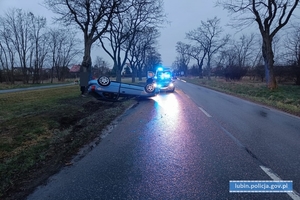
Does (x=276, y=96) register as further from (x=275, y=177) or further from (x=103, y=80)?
(x=275, y=177)

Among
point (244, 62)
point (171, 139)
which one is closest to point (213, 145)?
point (171, 139)

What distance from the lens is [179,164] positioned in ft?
13.2

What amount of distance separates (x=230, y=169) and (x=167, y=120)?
4393 mm

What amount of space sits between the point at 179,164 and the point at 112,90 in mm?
9548

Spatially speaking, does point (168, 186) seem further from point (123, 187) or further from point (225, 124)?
point (225, 124)

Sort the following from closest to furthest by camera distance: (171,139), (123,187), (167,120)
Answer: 1. (123,187)
2. (171,139)
3. (167,120)

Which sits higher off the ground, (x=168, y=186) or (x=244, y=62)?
(x=244, y=62)

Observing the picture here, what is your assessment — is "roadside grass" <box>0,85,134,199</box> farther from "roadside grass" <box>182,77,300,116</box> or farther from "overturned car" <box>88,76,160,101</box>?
"roadside grass" <box>182,77,300,116</box>

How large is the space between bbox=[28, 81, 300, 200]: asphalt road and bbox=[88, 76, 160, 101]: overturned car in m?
6.19

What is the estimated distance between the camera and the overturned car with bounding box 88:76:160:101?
488 inches

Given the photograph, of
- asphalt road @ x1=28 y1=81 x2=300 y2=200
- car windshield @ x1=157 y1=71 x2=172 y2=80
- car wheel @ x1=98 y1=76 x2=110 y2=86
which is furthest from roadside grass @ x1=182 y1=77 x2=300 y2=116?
car wheel @ x1=98 y1=76 x2=110 y2=86

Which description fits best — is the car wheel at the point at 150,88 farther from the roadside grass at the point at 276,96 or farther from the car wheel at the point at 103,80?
the roadside grass at the point at 276,96

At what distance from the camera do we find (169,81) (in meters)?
21.5

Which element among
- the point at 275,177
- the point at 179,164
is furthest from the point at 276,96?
the point at 179,164
